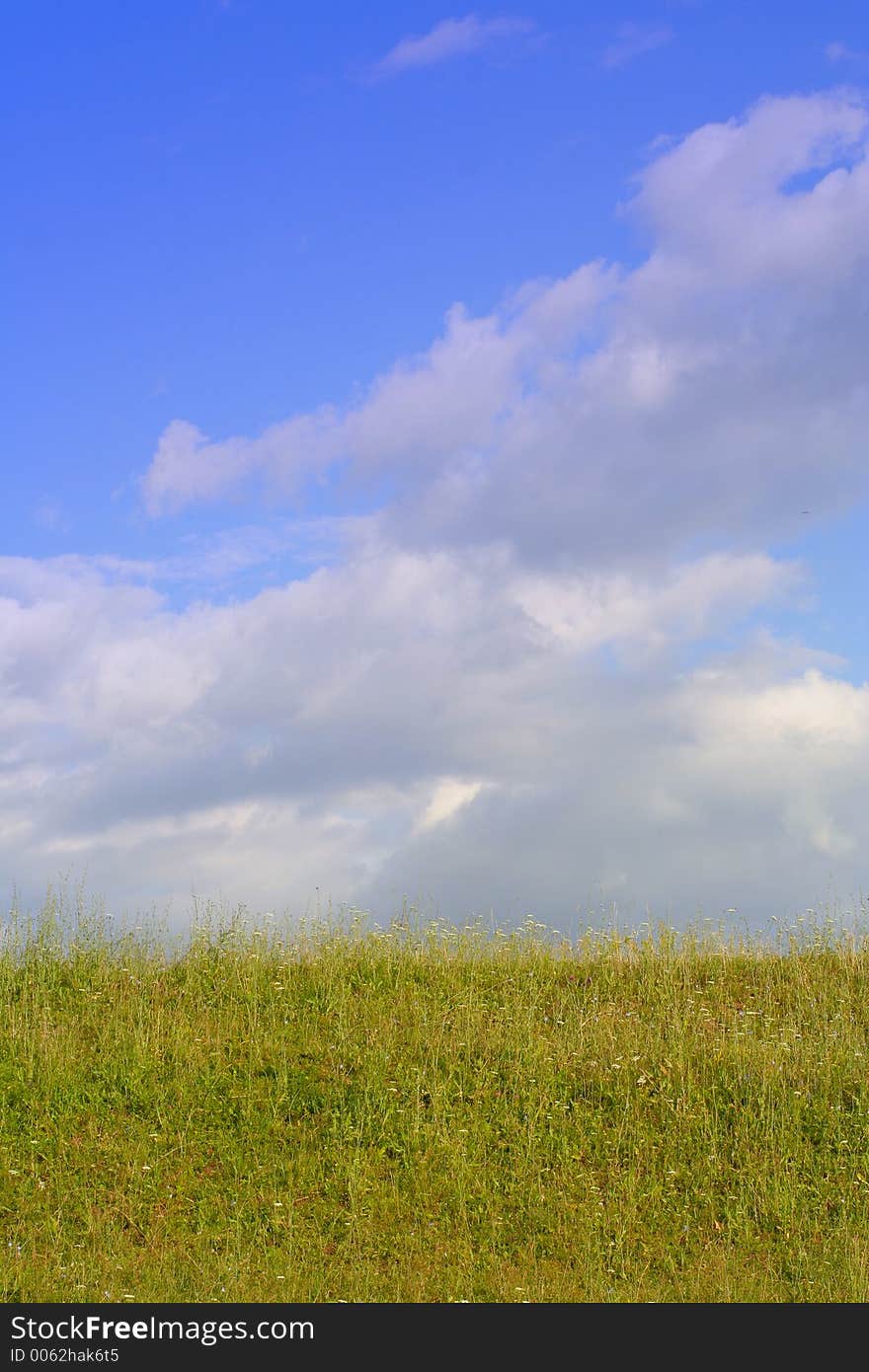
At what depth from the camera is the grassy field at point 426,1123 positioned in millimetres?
10609

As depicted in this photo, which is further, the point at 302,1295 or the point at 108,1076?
the point at 108,1076

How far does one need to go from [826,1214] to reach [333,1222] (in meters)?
4.94

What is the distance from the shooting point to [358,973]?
16.1 metres

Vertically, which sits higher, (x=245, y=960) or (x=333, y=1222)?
(x=245, y=960)

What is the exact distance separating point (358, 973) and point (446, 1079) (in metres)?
3.02

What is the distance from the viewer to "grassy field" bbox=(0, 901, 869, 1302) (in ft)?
34.8

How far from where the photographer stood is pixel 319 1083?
13242mm

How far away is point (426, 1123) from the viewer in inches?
495
